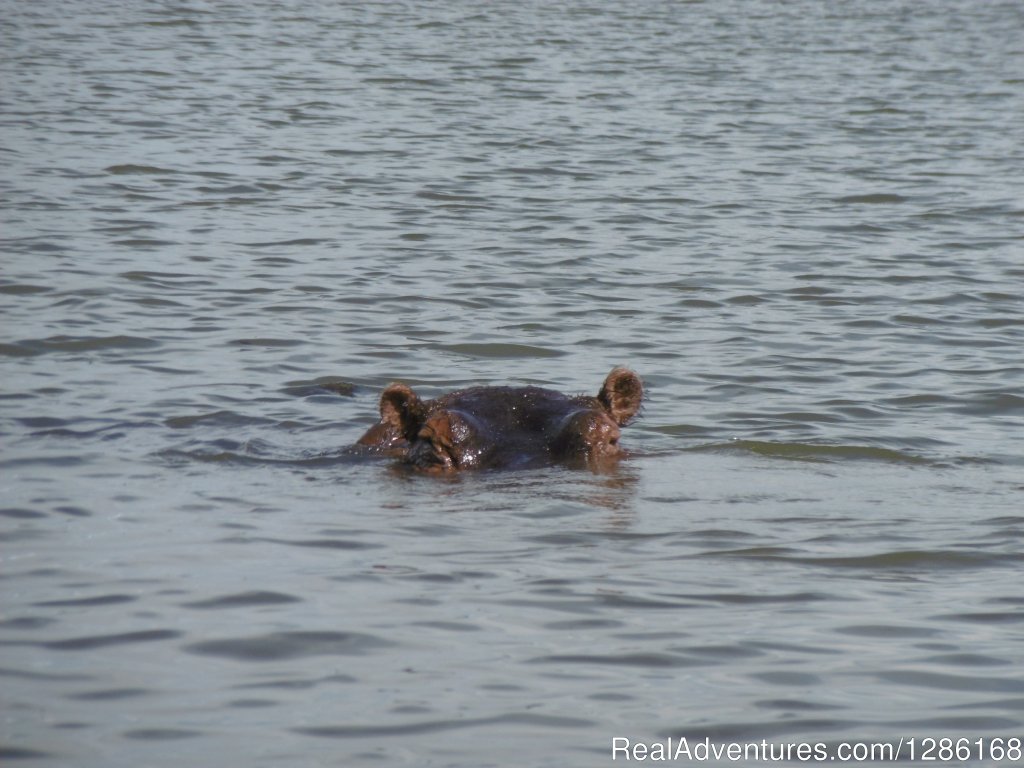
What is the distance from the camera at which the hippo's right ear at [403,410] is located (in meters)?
9.23

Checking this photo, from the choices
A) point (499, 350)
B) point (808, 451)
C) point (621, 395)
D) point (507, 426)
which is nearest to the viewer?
point (507, 426)

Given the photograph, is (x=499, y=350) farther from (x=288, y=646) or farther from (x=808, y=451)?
(x=288, y=646)

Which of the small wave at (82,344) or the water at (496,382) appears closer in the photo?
the water at (496,382)

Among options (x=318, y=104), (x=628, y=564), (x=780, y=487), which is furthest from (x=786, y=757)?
(x=318, y=104)

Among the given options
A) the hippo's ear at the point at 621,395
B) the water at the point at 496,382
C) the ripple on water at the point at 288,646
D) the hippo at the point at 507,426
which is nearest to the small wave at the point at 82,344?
the water at the point at 496,382

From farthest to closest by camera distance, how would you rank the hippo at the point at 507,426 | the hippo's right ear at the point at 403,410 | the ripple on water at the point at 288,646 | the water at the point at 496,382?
1. the hippo's right ear at the point at 403,410
2. the hippo at the point at 507,426
3. the ripple on water at the point at 288,646
4. the water at the point at 496,382

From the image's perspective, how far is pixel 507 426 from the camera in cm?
922

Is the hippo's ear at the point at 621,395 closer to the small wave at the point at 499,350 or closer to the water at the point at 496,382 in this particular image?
the water at the point at 496,382

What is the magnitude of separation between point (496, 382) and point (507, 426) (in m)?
2.49

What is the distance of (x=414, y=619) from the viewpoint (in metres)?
6.63

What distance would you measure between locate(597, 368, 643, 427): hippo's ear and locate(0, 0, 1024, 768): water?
35 cm

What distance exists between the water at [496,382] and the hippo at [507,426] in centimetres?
18

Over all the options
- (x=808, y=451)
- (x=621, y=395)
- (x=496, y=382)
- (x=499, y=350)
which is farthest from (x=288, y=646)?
(x=499, y=350)

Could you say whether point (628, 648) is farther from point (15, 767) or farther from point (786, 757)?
point (15, 767)
